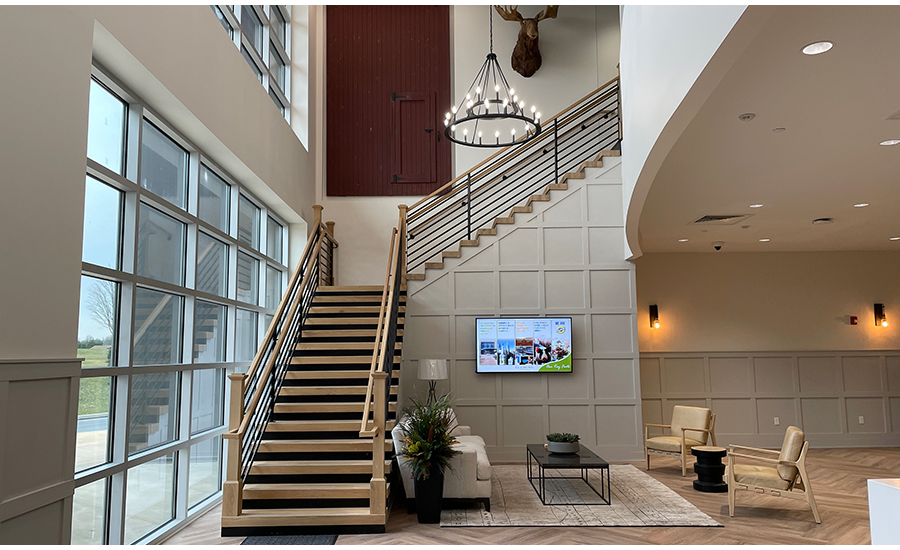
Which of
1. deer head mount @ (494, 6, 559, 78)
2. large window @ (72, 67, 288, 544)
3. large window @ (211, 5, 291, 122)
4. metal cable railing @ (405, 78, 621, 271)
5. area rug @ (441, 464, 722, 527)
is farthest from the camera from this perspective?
deer head mount @ (494, 6, 559, 78)

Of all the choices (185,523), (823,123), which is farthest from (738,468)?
(185,523)

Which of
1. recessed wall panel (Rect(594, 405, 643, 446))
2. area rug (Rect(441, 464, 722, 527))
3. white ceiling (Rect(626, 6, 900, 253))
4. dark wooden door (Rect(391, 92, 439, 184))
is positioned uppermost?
dark wooden door (Rect(391, 92, 439, 184))

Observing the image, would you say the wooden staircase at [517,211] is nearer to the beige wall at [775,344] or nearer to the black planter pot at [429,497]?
the beige wall at [775,344]

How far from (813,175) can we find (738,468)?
9.09 feet

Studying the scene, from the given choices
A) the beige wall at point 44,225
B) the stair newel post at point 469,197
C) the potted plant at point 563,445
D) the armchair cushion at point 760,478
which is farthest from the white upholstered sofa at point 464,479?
the stair newel post at point 469,197

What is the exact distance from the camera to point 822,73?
141 inches

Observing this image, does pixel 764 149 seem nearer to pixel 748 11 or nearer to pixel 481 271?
pixel 748 11

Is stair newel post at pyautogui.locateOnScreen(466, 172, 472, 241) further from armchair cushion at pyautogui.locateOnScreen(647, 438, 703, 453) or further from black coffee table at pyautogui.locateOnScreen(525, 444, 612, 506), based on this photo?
armchair cushion at pyautogui.locateOnScreen(647, 438, 703, 453)

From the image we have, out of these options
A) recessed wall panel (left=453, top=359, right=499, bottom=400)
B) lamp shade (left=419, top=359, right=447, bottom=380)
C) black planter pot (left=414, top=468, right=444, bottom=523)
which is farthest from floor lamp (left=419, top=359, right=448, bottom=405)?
black planter pot (left=414, top=468, right=444, bottom=523)

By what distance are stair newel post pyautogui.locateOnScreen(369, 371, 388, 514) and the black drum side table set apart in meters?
3.50

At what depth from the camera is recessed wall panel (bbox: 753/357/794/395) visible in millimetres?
10039

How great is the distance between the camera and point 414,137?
9.98 meters

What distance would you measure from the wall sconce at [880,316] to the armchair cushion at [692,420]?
4569 mm

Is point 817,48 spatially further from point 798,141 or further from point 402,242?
point 402,242
